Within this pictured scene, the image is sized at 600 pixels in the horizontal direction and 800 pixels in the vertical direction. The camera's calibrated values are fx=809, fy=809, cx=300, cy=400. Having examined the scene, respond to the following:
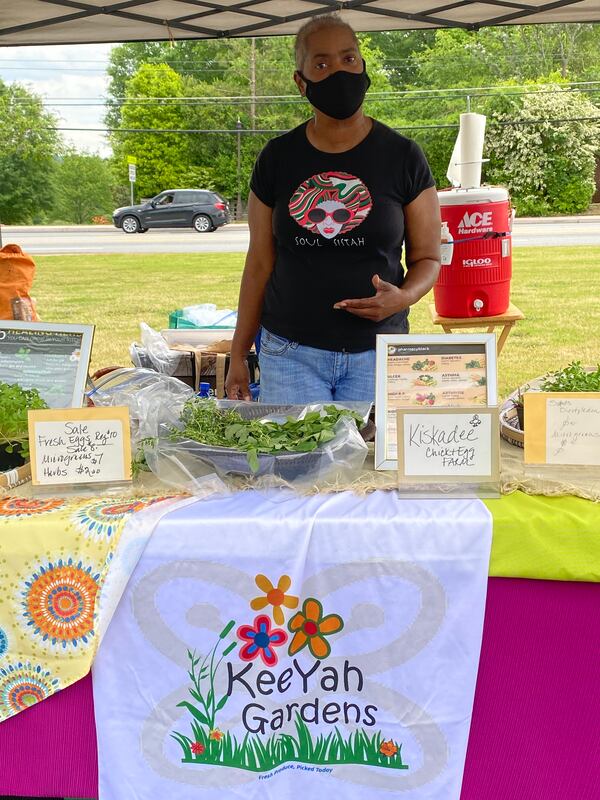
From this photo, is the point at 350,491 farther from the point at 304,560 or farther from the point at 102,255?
the point at 102,255

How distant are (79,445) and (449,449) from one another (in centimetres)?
60

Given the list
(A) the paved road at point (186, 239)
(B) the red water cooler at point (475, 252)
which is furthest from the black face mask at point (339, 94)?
(A) the paved road at point (186, 239)

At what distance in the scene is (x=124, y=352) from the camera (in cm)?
667

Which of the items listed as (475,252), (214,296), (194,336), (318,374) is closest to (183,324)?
(194,336)

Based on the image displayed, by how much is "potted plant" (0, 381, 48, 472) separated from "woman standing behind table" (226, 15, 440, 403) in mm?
657

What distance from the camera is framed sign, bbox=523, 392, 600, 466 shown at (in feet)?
4.31

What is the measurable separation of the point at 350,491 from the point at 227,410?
36 cm

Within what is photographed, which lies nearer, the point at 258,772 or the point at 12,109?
the point at 258,772

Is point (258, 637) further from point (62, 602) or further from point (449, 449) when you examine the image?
point (449, 449)

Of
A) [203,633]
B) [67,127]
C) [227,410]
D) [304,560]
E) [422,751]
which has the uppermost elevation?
[67,127]

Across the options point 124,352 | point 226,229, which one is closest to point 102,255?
point 226,229

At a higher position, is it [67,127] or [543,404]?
[67,127]

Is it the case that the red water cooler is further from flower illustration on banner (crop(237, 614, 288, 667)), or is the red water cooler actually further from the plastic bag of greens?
flower illustration on banner (crop(237, 614, 288, 667))

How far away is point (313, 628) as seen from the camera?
1.21m
